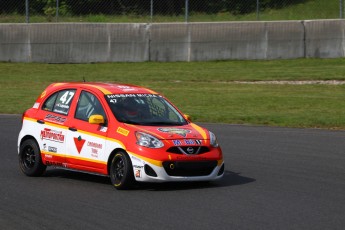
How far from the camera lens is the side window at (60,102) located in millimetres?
12555

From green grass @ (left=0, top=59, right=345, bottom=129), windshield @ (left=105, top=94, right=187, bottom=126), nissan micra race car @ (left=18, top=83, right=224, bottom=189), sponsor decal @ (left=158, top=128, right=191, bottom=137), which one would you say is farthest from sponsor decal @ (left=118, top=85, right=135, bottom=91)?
green grass @ (left=0, top=59, right=345, bottom=129)

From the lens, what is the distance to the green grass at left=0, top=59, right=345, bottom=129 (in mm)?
21438

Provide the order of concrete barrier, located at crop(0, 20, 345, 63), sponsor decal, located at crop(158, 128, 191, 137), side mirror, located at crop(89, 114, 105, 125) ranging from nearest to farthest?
sponsor decal, located at crop(158, 128, 191, 137)
side mirror, located at crop(89, 114, 105, 125)
concrete barrier, located at crop(0, 20, 345, 63)

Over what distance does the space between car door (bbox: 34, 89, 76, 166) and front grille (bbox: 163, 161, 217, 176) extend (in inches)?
69.7

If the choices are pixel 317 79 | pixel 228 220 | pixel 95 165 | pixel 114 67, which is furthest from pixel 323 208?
pixel 114 67

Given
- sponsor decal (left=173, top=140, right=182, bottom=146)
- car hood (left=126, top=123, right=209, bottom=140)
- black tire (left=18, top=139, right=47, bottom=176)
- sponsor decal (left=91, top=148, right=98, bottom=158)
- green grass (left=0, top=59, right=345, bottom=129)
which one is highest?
car hood (left=126, top=123, right=209, bottom=140)

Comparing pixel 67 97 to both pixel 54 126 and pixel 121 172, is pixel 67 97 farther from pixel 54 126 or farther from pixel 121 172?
pixel 121 172

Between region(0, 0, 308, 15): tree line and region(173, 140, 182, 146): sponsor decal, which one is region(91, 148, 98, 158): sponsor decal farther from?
region(0, 0, 308, 15): tree line

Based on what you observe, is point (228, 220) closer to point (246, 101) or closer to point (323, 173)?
point (323, 173)

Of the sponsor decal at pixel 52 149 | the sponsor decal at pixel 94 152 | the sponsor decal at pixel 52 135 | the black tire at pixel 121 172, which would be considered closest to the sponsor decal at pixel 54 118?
the sponsor decal at pixel 52 135

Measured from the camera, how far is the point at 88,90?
12.4 m

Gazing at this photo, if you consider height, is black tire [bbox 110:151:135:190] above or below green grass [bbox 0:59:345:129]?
above

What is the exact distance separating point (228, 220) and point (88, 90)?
12.5 feet

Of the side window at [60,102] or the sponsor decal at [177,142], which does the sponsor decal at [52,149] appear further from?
the sponsor decal at [177,142]
